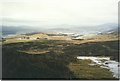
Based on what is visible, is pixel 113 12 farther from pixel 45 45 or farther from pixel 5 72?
pixel 5 72

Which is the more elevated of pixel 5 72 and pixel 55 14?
pixel 55 14

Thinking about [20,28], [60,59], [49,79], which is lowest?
[49,79]

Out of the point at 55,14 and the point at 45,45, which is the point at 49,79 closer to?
the point at 45,45

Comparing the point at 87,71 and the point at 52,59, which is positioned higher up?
the point at 52,59

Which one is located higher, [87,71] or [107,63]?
[107,63]

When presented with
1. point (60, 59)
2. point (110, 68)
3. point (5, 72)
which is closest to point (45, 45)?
point (60, 59)

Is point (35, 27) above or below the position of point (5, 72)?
above

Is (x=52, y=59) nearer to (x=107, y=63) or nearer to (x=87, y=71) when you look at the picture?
(x=87, y=71)

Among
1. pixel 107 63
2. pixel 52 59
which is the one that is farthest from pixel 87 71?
pixel 52 59

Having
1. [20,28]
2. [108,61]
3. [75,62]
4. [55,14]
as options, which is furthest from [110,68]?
[20,28]
